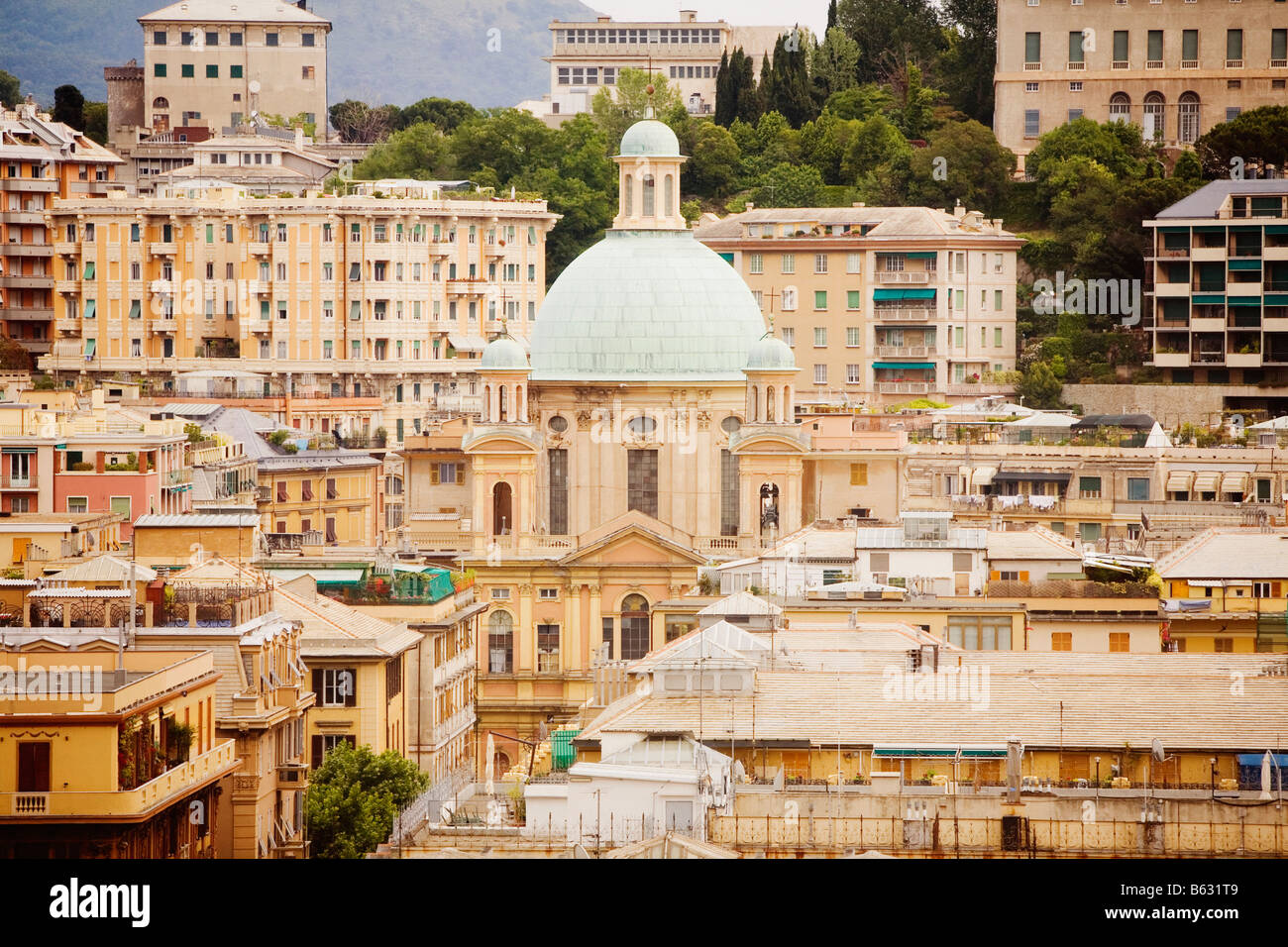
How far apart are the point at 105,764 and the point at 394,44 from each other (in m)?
144

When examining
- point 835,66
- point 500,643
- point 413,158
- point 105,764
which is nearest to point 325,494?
point 500,643

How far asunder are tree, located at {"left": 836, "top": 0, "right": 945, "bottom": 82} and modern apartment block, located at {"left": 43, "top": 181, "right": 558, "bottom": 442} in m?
23.0

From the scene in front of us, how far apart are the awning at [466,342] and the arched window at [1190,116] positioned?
1422 inches

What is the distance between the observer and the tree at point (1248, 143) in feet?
479

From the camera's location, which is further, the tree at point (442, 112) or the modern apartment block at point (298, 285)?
the tree at point (442, 112)

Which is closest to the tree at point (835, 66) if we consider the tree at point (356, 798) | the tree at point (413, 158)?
the tree at point (413, 158)

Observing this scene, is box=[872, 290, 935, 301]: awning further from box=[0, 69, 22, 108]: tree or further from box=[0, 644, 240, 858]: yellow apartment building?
box=[0, 644, 240, 858]: yellow apartment building

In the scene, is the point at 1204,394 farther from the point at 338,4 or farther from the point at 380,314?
the point at 338,4

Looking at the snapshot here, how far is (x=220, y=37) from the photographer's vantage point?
603 feet

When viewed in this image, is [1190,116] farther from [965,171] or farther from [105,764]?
[105,764]

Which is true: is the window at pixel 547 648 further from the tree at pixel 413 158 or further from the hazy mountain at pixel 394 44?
the tree at pixel 413 158

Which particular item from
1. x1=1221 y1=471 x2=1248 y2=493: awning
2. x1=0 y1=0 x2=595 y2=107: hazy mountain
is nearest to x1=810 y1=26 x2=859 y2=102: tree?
x1=0 y1=0 x2=595 y2=107: hazy mountain

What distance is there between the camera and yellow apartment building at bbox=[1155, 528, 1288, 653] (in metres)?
73.5

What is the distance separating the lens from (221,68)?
18650cm
